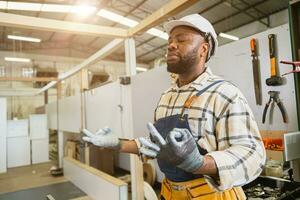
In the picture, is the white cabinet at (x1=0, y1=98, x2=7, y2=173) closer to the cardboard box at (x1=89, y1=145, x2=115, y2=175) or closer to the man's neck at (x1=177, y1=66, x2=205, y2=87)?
the cardboard box at (x1=89, y1=145, x2=115, y2=175)

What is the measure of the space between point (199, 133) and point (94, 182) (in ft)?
7.98

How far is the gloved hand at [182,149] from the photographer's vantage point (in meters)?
0.63

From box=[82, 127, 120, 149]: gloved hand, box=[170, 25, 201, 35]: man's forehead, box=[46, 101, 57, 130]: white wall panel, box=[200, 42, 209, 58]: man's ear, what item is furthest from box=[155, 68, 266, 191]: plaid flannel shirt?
box=[46, 101, 57, 130]: white wall panel

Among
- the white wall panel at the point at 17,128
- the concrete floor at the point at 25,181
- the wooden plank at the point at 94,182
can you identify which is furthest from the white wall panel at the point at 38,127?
the wooden plank at the point at 94,182

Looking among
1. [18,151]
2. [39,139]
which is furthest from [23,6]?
[18,151]

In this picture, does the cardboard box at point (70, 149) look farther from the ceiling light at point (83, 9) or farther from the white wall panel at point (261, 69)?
the white wall panel at point (261, 69)

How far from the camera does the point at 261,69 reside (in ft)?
3.92

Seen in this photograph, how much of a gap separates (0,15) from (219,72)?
5.31ft

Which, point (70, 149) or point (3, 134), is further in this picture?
point (3, 134)

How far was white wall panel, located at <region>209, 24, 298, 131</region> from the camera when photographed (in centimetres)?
109

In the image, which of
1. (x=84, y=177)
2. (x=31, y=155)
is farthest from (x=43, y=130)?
(x=84, y=177)

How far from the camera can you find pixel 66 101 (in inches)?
179

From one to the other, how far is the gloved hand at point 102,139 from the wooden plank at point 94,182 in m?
1.36

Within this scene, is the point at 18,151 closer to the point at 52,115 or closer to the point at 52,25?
the point at 52,115
